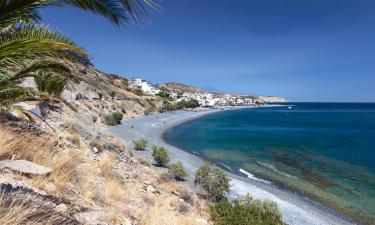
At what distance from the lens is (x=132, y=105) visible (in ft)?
231

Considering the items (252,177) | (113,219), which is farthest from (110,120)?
(113,219)

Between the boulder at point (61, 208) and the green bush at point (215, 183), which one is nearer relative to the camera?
the boulder at point (61, 208)

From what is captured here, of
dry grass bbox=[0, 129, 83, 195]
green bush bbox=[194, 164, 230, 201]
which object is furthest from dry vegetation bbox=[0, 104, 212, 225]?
green bush bbox=[194, 164, 230, 201]

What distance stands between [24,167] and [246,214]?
266 inches

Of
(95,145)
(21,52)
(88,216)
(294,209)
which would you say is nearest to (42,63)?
(21,52)

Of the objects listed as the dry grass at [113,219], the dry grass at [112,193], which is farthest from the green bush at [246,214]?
the dry grass at [113,219]

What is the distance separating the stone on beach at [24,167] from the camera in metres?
6.16

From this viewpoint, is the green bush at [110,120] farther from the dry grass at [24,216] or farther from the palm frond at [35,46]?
the dry grass at [24,216]

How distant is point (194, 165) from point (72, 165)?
61.0ft

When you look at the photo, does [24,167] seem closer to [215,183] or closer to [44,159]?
[44,159]

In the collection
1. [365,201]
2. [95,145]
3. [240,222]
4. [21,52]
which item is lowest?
[365,201]

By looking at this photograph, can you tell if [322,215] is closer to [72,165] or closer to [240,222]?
[240,222]

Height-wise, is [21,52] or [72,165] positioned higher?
[21,52]

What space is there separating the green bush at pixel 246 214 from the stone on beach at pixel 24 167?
513 cm
